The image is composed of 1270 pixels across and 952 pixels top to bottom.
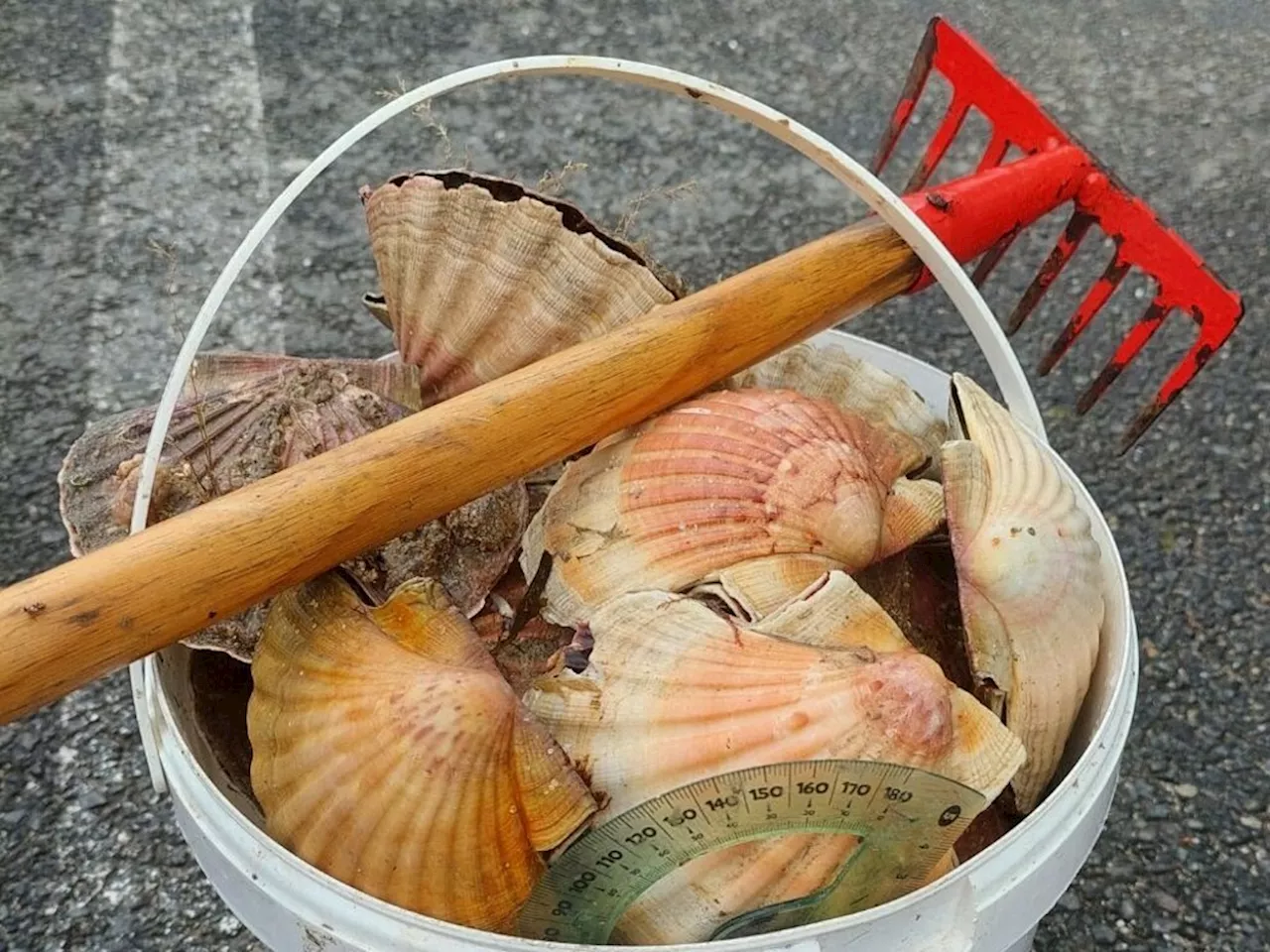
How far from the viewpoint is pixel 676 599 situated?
681 millimetres

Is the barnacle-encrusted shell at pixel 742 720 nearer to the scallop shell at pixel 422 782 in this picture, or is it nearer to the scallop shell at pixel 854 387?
the scallop shell at pixel 422 782

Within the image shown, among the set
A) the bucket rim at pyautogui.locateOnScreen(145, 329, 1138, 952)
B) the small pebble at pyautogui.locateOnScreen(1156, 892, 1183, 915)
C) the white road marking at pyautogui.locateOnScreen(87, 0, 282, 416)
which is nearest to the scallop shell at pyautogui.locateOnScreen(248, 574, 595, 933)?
the bucket rim at pyautogui.locateOnScreen(145, 329, 1138, 952)

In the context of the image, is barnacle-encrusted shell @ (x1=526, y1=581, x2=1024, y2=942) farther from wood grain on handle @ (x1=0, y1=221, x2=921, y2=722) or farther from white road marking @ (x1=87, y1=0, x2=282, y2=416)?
white road marking @ (x1=87, y1=0, x2=282, y2=416)

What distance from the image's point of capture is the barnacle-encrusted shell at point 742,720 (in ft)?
2.01

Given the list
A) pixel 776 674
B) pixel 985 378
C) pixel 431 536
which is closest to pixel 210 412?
pixel 431 536

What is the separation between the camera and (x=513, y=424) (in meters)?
0.70

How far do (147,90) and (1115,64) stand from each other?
4.63 feet

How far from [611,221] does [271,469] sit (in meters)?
0.96

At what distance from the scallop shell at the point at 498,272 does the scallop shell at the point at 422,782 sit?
0.81ft

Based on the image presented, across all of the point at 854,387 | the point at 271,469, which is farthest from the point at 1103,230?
the point at 271,469

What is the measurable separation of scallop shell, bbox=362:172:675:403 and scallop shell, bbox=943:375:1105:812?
221 mm

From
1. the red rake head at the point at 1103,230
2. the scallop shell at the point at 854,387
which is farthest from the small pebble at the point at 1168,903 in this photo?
the scallop shell at the point at 854,387

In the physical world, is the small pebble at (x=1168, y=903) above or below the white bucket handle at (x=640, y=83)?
below

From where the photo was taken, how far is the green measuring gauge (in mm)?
583
